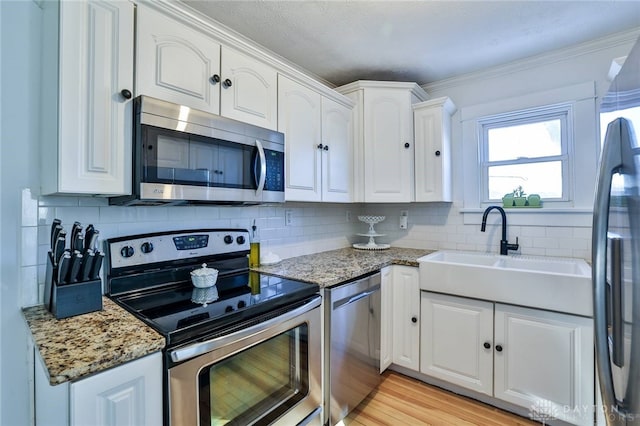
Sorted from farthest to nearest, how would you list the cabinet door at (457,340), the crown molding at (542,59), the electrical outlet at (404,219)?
the electrical outlet at (404,219) < the crown molding at (542,59) < the cabinet door at (457,340)

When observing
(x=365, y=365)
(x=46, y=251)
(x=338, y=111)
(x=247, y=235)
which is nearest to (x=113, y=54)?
(x=46, y=251)

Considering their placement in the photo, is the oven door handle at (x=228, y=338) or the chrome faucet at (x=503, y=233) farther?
the chrome faucet at (x=503, y=233)

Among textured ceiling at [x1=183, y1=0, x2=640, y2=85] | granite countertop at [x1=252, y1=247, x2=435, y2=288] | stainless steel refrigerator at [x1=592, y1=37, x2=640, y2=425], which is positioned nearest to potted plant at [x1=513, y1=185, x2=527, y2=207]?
granite countertop at [x1=252, y1=247, x2=435, y2=288]

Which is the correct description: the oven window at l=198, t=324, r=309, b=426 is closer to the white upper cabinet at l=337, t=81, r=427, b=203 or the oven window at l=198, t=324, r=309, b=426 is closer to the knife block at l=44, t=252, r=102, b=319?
the knife block at l=44, t=252, r=102, b=319

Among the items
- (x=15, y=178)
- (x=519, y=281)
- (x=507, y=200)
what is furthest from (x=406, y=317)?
Result: (x=15, y=178)

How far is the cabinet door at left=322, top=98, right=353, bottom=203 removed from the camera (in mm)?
2170

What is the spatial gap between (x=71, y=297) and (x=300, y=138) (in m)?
1.42

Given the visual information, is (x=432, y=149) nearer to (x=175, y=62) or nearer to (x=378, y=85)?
(x=378, y=85)

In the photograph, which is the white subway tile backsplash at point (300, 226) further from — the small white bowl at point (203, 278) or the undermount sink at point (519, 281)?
the small white bowl at point (203, 278)

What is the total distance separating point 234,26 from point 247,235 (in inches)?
51.0

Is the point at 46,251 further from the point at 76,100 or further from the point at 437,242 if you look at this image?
the point at 437,242

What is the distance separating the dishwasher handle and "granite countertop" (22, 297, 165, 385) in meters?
0.94

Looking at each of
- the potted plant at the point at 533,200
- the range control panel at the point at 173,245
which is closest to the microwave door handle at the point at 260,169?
the range control panel at the point at 173,245

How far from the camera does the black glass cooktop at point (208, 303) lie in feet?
3.24
